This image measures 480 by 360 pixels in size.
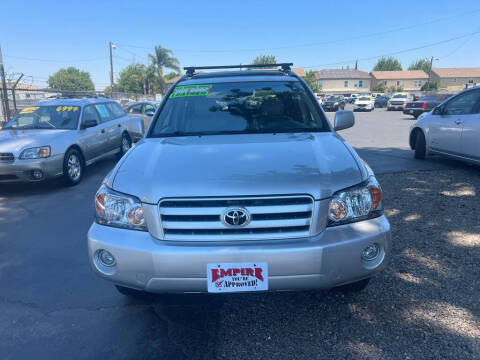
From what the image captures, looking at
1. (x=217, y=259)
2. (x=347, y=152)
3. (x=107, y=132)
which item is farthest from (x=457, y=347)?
(x=107, y=132)

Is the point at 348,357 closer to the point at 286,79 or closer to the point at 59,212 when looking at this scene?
the point at 286,79

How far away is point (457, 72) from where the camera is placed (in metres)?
84.6

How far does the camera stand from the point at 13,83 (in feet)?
47.7

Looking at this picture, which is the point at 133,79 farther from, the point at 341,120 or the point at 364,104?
the point at 341,120

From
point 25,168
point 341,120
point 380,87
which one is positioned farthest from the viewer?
point 380,87

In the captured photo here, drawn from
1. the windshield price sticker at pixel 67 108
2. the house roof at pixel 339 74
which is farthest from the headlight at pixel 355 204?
the house roof at pixel 339 74

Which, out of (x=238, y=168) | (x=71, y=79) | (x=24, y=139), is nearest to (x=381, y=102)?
(x=24, y=139)

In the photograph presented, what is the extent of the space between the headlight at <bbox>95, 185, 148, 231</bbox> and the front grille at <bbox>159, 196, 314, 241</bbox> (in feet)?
0.77

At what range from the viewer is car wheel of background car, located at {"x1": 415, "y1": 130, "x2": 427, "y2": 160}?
25.7 feet

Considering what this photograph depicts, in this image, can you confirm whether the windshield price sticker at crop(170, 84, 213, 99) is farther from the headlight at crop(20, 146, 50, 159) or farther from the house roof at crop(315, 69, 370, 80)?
the house roof at crop(315, 69, 370, 80)

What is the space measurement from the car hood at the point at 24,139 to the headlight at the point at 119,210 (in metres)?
4.53

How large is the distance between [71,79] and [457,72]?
98.2 meters

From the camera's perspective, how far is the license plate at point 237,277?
2.07 m

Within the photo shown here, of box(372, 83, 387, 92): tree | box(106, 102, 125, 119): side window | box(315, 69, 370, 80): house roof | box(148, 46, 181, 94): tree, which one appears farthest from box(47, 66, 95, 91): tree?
box(106, 102, 125, 119): side window
